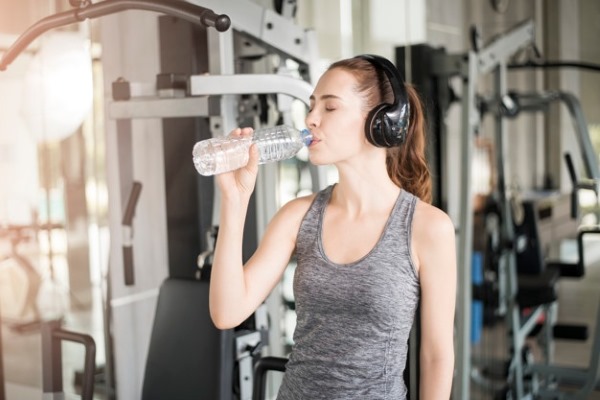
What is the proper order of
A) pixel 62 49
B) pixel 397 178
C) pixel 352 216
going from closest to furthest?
pixel 352 216
pixel 397 178
pixel 62 49

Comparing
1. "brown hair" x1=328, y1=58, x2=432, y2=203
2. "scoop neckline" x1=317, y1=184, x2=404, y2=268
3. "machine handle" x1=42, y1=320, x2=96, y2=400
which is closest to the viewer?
"scoop neckline" x1=317, y1=184, x2=404, y2=268

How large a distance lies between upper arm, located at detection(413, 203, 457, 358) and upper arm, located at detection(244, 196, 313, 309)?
0.76 feet

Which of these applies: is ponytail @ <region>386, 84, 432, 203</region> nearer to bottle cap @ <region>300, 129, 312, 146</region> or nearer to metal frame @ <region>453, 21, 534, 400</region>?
bottle cap @ <region>300, 129, 312, 146</region>

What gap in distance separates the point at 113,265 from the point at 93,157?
0.89ft

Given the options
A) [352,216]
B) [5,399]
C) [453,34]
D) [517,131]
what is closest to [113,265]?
[5,399]

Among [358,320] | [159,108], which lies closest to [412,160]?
[358,320]

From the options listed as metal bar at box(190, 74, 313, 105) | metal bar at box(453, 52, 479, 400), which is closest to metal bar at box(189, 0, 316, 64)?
metal bar at box(190, 74, 313, 105)

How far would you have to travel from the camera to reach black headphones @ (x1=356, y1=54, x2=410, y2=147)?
1.43 meters

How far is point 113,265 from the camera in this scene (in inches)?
75.2

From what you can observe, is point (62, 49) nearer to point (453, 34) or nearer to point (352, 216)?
point (352, 216)

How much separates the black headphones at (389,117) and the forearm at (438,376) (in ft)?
1.31

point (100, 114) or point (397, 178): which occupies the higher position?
point (100, 114)

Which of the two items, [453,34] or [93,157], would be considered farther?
[453,34]

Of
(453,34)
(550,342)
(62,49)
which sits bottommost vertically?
(550,342)
